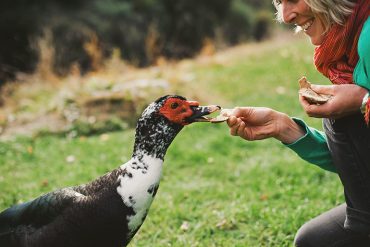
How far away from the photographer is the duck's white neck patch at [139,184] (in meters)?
2.12

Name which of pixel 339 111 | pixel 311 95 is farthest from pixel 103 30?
pixel 339 111

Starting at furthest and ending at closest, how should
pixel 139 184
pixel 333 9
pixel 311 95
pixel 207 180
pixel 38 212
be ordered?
pixel 207 180 → pixel 38 212 → pixel 139 184 → pixel 311 95 → pixel 333 9

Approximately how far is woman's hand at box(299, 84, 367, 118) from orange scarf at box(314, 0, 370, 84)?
0.07 metres

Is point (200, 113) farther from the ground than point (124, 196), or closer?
farther from the ground

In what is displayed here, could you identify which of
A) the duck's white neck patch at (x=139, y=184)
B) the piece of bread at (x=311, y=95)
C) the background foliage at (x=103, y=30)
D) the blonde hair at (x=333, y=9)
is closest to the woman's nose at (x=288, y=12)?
the blonde hair at (x=333, y=9)

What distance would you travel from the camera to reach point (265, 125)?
242cm

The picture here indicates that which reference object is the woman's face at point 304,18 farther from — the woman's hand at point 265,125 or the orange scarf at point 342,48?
the woman's hand at point 265,125

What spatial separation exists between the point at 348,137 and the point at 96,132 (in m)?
4.80

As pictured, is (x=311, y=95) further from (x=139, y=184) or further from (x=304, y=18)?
(x=139, y=184)

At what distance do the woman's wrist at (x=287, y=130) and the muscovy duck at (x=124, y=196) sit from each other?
41cm

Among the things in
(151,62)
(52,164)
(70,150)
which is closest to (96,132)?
(70,150)

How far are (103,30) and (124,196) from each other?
1128cm

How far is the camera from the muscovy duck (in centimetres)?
213

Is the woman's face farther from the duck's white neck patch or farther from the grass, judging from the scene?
the grass
